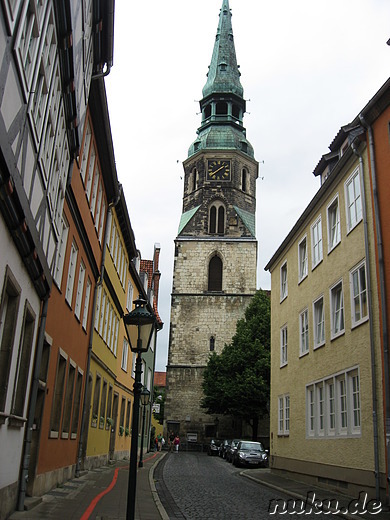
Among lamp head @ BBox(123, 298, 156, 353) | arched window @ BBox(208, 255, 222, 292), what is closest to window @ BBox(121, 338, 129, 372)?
lamp head @ BBox(123, 298, 156, 353)

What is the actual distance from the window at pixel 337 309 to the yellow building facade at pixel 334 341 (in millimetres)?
29

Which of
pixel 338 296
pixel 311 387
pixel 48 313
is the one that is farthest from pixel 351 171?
pixel 48 313

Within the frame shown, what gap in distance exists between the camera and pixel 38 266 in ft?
31.4

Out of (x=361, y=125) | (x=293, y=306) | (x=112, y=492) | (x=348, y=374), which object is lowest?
(x=112, y=492)

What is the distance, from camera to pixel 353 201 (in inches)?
643

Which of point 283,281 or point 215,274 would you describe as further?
point 215,274

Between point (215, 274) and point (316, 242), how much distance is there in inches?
1449

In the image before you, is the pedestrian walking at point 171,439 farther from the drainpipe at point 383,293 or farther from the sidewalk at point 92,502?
the drainpipe at point 383,293

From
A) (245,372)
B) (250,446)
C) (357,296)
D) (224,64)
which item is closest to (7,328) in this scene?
(357,296)

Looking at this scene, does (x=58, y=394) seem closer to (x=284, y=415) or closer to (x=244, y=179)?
(x=284, y=415)

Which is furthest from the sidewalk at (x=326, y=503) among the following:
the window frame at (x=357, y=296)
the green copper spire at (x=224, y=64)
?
the green copper spire at (x=224, y=64)

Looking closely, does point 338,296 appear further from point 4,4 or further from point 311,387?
point 4,4

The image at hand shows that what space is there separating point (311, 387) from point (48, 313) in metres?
10.6

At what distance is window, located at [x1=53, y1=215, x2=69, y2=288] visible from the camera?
41.8 feet
